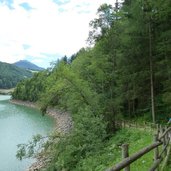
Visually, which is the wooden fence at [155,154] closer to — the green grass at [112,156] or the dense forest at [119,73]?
the green grass at [112,156]

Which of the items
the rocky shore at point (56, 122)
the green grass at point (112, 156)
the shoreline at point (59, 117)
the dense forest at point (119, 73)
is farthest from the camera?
the shoreline at point (59, 117)

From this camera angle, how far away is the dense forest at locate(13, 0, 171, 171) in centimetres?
2740

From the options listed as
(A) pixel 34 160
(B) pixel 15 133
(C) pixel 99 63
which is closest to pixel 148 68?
(C) pixel 99 63

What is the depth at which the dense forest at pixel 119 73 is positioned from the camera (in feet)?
89.9

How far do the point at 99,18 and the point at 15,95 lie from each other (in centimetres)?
11562

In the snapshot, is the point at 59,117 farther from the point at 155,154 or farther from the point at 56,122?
the point at 155,154

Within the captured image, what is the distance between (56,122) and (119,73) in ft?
108

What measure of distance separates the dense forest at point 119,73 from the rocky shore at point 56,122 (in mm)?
1473

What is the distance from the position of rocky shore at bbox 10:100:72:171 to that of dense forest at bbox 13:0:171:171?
4.83 ft

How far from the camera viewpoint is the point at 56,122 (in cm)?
6594

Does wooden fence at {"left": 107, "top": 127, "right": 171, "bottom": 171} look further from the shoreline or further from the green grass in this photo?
the shoreline

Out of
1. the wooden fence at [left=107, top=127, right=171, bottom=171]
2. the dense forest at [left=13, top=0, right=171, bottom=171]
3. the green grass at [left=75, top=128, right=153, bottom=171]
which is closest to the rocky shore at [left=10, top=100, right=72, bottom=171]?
the dense forest at [left=13, top=0, right=171, bottom=171]

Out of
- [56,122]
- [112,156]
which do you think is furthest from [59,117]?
[112,156]

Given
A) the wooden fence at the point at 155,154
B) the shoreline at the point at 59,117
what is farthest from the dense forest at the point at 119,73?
the wooden fence at the point at 155,154
